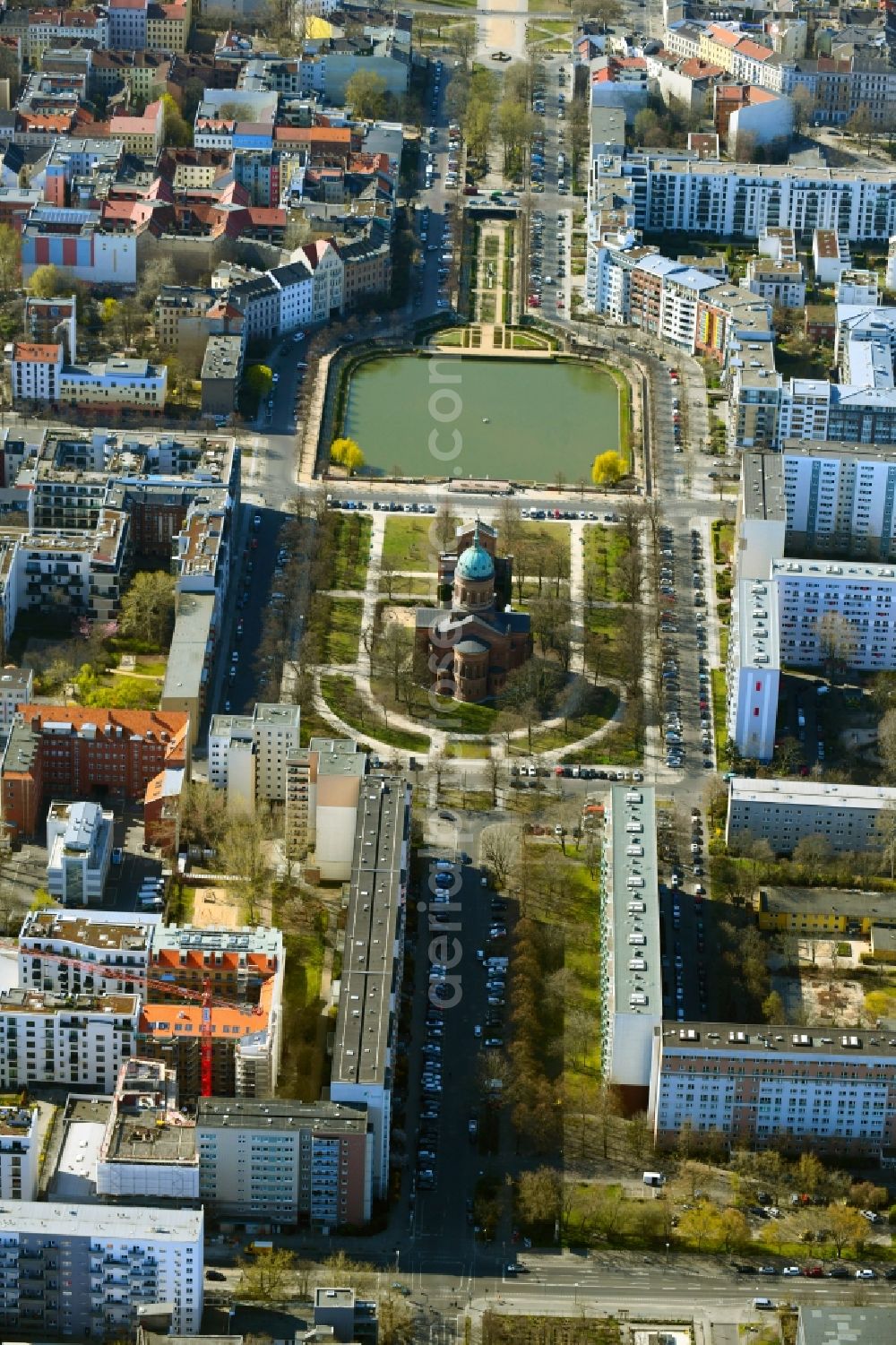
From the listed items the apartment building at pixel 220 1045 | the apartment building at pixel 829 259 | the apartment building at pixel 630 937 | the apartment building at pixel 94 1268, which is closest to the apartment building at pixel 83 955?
the apartment building at pixel 220 1045

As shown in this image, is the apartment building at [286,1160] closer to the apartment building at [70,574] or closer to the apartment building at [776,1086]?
the apartment building at [776,1086]

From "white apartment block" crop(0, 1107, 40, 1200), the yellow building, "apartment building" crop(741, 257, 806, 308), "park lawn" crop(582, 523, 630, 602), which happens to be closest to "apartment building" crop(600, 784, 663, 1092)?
the yellow building

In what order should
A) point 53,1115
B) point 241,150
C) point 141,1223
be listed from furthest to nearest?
point 241,150
point 53,1115
point 141,1223

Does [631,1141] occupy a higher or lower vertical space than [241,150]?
lower

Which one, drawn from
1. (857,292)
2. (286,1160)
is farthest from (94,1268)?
(857,292)

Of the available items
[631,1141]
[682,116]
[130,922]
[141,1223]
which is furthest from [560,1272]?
[682,116]

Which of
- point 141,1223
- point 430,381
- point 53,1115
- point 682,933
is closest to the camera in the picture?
point 141,1223

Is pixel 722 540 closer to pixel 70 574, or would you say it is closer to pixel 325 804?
pixel 70 574

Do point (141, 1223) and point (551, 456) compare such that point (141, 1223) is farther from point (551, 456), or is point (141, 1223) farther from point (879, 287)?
point (879, 287)
